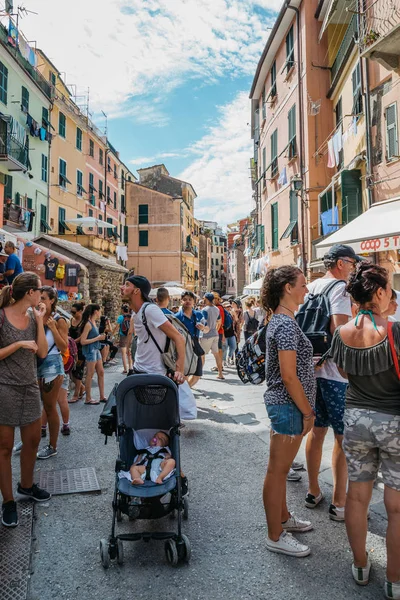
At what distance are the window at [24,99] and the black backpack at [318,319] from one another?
74.2ft

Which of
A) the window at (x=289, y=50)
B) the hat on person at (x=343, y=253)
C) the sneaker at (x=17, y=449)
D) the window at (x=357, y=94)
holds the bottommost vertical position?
the sneaker at (x=17, y=449)

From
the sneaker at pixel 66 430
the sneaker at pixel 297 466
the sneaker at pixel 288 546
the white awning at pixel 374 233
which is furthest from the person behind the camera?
the white awning at pixel 374 233

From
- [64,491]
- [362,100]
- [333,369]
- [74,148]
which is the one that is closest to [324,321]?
[333,369]

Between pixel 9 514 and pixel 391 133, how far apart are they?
1006 centimetres

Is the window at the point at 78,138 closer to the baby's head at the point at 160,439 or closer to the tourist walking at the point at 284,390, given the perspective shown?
the baby's head at the point at 160,439

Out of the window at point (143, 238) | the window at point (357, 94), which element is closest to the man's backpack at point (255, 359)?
the window at point (357, 94)

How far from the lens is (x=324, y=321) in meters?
3.27

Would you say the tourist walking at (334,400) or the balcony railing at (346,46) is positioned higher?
the balcony railing at (346,46)

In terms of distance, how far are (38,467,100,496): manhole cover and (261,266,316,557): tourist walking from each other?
1.79 m

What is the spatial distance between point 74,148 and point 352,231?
2513 centimetres

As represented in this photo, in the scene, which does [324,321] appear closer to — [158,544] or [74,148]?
[158,544]

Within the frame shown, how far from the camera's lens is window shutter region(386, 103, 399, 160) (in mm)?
9258

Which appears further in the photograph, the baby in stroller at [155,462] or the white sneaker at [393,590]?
the baby in stroller at [155,462]

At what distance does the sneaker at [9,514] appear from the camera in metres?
3.10
